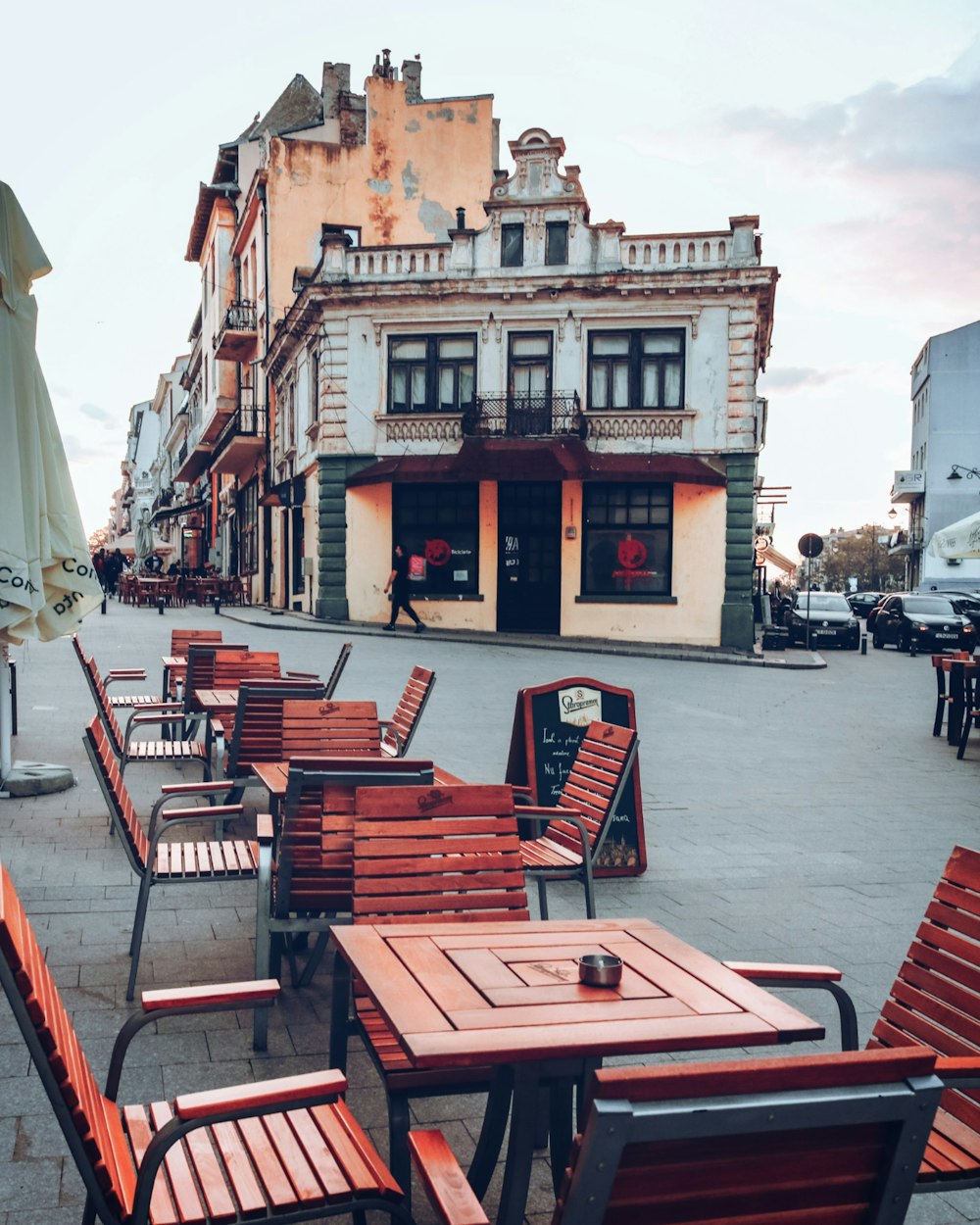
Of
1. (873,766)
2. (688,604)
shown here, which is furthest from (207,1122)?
(688,604)

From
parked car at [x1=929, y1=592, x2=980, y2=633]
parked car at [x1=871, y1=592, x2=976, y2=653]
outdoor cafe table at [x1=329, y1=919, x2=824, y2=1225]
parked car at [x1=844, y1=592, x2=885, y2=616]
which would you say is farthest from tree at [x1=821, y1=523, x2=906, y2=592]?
outdoor cafe table at [x1=329, y1=919, x2=824, y2=1225]

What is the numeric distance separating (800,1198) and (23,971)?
4.32ft

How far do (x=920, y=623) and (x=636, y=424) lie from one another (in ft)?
32.0

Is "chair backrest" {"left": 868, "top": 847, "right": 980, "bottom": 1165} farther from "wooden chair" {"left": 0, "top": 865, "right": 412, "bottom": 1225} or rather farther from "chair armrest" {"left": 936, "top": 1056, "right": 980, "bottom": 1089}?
"wooden chair" {"left": 0, "top": 865, "right": 412, "bottom": 1225}

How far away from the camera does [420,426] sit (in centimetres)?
2767

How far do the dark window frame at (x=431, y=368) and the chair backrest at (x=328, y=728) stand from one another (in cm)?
2169

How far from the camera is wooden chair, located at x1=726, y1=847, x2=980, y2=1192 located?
2803 mm

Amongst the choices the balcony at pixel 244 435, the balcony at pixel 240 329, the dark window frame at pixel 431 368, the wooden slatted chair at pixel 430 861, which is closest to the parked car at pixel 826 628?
the dark window frame at pixel 431 368

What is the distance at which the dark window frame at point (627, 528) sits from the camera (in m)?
26.9

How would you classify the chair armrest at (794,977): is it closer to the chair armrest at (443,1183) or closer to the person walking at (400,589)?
the chair armrest at (443,1183)

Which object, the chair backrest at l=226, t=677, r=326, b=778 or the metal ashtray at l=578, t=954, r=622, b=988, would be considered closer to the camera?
the metal ashtray at l=578, t=954, r=622, b=988

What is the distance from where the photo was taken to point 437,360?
27656 millimetres

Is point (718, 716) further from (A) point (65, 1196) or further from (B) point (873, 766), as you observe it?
(A) point (65, 1196)

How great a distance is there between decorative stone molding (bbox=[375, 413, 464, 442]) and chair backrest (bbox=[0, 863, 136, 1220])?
25390 millimetres
